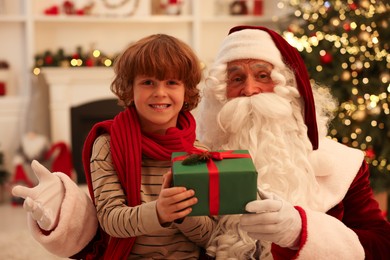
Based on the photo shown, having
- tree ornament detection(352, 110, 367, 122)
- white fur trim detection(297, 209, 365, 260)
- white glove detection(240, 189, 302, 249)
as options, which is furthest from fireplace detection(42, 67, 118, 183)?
white glove detection(240, 189, 302, 249)

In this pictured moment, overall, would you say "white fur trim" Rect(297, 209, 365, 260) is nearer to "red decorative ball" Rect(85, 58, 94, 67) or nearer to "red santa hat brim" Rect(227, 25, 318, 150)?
"red santa hat brim" Rect(227, 25, 318, 150)

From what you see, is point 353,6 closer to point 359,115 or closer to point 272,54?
point 359,115

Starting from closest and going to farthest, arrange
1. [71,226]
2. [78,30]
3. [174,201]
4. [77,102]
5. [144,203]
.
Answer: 1. [174,201]
2. [144,203]
3. [71,226]
4. [77,102]
5. [78,30]

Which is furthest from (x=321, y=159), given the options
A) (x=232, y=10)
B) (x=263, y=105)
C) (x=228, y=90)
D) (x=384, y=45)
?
(x=232, y=10)

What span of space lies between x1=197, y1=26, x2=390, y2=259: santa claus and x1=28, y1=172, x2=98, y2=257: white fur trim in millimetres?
348

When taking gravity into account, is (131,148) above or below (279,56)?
below

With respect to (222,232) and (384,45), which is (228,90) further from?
(384,45)

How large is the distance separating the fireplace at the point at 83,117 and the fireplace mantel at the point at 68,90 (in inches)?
1.8

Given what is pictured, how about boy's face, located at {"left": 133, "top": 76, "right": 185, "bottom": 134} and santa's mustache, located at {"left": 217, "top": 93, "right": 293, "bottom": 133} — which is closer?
boy's face, located at {"left": 133, "top": 76, "right": 185, "bottom": 134}

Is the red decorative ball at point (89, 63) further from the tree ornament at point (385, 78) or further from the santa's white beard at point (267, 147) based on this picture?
the santa's white beard at point (267, 147)

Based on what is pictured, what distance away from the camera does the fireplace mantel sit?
5.49 m

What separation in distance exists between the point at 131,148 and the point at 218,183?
1.11 feet

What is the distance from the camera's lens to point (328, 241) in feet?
5.32

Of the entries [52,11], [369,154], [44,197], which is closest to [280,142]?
[44,197]
